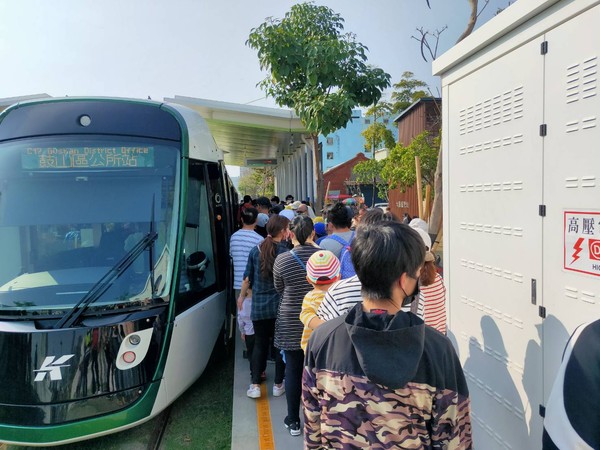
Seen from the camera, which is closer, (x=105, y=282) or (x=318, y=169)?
(x=105, y=282)

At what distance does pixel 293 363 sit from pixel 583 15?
318 centimetres

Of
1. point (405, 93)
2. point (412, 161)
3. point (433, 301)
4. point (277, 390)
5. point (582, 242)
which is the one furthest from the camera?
point (405, 93)

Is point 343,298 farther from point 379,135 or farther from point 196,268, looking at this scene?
point 379,135

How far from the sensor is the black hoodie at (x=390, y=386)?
1.44m

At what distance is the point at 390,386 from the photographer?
56.7 inches

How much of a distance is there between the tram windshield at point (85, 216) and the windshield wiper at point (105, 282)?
0.03 meters

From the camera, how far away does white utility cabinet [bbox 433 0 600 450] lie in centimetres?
213

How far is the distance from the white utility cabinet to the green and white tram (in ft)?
7.94

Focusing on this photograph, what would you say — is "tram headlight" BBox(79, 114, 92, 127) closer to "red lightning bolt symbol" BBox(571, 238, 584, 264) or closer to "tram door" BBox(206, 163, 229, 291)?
"tram door" BBox(206, 163, 229, 291)

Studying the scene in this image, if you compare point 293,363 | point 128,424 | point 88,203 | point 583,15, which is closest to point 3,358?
point 128,424

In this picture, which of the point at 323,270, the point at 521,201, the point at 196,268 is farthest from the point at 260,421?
the point at 521,201

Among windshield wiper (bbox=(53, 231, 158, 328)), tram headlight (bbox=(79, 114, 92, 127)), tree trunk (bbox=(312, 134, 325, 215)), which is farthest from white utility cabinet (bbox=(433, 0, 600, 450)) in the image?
tree trunk (bbox=(312, 134, 325, 215))

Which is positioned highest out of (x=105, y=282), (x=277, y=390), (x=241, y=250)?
(x=241, y=250)

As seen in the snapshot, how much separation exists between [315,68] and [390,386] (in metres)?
7.83
